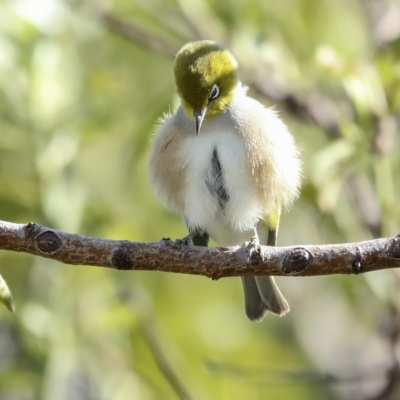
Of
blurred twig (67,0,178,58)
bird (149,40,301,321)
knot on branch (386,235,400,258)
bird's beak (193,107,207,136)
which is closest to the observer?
knot on branch (386,235,400,258)

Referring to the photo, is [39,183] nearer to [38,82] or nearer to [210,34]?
[38,82]

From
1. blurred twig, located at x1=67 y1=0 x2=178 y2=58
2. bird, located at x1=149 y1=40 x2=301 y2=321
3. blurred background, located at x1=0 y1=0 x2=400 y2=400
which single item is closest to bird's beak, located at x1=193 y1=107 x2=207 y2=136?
bird, located at x1=149 y1=40 x2=301 y2=321

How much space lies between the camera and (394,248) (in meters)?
2.55

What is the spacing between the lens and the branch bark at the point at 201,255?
8.44 ft

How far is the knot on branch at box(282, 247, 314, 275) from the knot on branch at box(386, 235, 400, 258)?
9.6 inches

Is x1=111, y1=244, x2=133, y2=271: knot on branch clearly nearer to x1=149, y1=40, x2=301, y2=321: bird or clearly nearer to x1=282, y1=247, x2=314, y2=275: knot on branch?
x1=282, y1=247, x2=314, y2=275: knot on branch

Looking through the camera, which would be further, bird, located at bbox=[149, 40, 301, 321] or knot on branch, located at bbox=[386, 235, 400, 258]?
bird, located at bbox=[149, 40, 301, 321]

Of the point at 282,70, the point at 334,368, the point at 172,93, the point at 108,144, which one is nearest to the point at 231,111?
the point at 172,93

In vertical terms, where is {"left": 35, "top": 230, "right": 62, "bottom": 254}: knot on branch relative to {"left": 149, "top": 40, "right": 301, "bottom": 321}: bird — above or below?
below

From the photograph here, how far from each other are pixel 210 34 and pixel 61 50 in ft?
3.33

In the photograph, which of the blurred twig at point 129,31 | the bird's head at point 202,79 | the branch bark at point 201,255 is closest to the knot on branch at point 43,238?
the branch bark at point 201,255

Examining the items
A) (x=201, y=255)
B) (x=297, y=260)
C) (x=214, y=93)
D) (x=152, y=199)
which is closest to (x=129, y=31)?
(x=152, y=199)

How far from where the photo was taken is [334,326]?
5.95 meters

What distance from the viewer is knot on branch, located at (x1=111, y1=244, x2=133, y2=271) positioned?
8.63 ft
